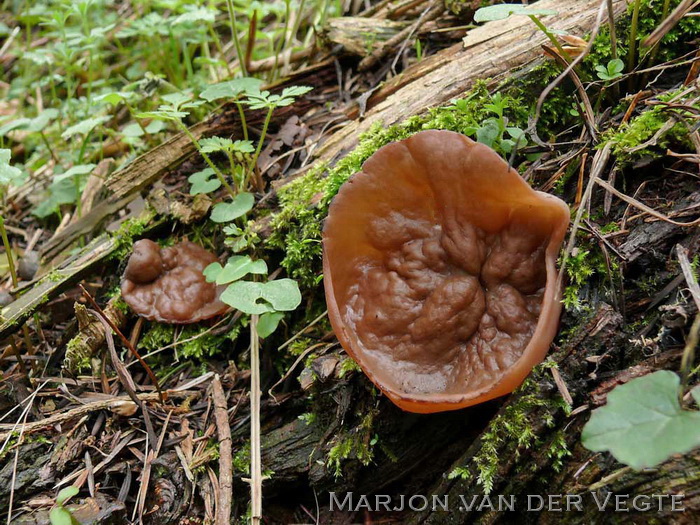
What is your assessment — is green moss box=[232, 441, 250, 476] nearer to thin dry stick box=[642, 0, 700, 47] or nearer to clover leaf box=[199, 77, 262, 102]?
clover leaf box=[199, 77, 262, 102]

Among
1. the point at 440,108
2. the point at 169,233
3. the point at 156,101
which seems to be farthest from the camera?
the point at 156,101

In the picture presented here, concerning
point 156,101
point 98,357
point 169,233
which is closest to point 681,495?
point 98,357

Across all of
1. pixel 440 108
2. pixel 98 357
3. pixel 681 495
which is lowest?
pixel 98 357

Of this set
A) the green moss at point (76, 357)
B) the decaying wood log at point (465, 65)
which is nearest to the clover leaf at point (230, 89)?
the decaying wood log at point (465, 65)

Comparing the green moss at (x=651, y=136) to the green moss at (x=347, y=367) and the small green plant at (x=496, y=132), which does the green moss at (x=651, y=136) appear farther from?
the green moss at (x=347, y=367)

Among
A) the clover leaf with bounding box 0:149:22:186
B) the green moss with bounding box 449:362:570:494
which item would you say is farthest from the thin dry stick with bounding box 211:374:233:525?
the clover leaf with bounding box 0:149:22:186

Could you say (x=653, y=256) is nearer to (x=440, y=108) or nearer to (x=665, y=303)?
(x=665, y=303)
